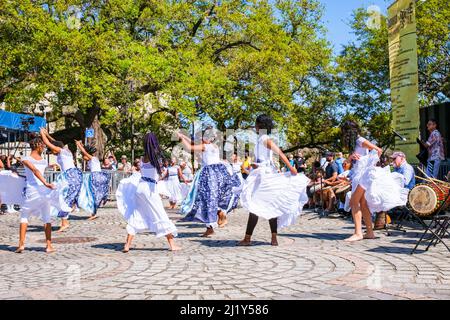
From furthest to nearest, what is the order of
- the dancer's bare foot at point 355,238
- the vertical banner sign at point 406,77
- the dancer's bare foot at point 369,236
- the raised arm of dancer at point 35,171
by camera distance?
the vertical banner sign at point 406,77, the dancer's bare foot at point 369,236, the dancer's bare foot at point 355,238, the raised arm of dancer at point 35,171

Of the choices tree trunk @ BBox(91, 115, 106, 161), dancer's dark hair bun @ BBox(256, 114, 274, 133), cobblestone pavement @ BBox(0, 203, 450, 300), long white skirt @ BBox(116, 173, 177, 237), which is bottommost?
cobblestone pavement @ BBox(0, 203, 450, 300)

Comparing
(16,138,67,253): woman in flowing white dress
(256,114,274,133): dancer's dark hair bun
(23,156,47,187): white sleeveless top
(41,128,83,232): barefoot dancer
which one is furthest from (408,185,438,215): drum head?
(41,128,83,232): barefoot dancer

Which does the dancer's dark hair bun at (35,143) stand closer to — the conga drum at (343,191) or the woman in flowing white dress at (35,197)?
the woman in flowing white dress at (35,197)

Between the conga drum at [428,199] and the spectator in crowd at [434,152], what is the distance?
13.0ft

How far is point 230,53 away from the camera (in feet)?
112

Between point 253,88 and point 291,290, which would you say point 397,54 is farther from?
point 253,88

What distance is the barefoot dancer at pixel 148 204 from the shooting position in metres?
7.91

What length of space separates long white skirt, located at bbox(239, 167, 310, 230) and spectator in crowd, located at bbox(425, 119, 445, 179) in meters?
5.12

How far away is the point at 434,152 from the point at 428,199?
14.8ft

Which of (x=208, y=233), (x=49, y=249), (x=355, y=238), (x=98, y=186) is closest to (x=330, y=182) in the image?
(x=208, y=233)

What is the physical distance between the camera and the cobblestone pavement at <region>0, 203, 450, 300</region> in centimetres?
491

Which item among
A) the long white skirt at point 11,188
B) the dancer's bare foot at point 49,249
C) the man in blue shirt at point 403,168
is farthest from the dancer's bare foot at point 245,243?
the long white skirt at point 11,188

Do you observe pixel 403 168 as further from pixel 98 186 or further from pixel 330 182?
pixel 98 186

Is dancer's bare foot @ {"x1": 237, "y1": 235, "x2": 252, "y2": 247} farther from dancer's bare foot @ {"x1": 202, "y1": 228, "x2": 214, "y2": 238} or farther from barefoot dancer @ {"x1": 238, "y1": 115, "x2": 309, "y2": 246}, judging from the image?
dancer's bare foot @ {"x1": 202, "y1": 228, "x2": 214, "y2": 238}
